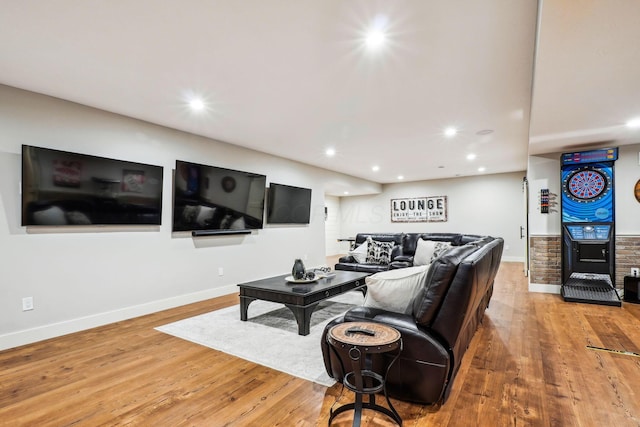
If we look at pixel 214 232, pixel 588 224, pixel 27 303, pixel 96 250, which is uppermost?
pixel 588 224

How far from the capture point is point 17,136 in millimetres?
2982

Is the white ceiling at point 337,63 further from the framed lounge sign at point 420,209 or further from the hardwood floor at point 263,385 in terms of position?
the framed lounge sign at point 420,209

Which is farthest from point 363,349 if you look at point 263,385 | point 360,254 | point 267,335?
point 360,254

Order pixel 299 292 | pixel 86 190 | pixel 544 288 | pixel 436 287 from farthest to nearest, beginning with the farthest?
pixel 544 288
pixel 86 190
pixel 299 292
pixel 436 287

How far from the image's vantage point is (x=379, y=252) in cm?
557

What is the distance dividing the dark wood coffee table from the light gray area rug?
0.18 m

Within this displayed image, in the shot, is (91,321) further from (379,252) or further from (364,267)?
(379,252)

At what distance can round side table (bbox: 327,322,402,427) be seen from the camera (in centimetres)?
157

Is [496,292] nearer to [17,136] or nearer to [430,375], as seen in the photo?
[430,375]

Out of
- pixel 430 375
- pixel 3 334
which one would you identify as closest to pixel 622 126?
pixel 430 375

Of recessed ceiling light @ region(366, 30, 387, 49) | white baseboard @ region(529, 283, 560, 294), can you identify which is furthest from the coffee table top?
white baseboard @ region(529, 283, 560, 294)

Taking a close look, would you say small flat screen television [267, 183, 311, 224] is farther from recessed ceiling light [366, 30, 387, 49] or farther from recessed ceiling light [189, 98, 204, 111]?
recessed ceiling light [366, 30, 387, 49]

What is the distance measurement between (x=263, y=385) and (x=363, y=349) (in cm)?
101

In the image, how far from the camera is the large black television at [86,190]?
119 inches
